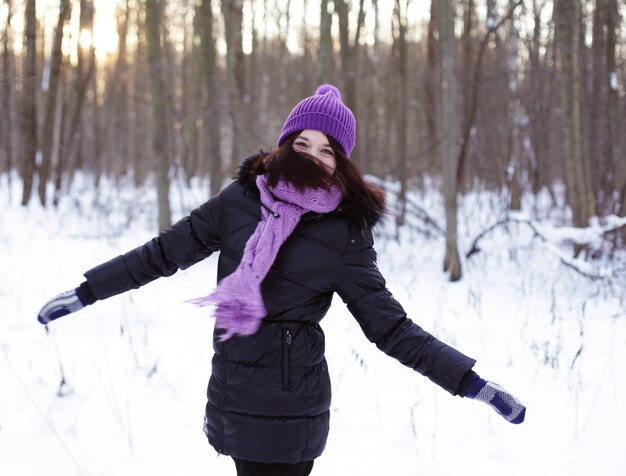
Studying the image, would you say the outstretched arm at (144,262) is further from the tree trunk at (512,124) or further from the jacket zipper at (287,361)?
the tree trunk at (512,124)

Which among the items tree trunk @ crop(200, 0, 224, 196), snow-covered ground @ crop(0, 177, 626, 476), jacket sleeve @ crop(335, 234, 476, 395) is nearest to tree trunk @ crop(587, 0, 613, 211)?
snow-covered ground @ crop(0, 177, 626, 476)

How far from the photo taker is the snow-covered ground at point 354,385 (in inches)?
116

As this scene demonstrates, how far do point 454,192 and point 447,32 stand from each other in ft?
5.86

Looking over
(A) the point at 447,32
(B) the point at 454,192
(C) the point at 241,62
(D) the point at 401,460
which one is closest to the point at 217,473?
(D) the point at 401,460

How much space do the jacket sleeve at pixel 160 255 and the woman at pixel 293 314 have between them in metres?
0.08

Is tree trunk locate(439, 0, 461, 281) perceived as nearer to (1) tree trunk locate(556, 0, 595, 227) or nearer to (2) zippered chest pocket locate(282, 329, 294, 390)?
(1) tree trunk locate(556, 0, 595, 227)

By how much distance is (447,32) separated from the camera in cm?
618

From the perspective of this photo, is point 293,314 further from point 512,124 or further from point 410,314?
point 512,124

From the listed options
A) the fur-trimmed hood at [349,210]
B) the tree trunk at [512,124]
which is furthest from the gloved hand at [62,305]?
the tree trunk at [512,124]

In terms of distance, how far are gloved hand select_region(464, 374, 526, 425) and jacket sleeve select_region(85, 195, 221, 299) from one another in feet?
3.07

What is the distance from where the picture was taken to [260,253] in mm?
1598

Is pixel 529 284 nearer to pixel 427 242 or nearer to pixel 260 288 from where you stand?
pixel 427 242

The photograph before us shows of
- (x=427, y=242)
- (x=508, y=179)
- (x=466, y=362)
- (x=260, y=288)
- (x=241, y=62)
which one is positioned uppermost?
(x=241, y=62)

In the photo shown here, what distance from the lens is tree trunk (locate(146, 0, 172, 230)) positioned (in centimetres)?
694
